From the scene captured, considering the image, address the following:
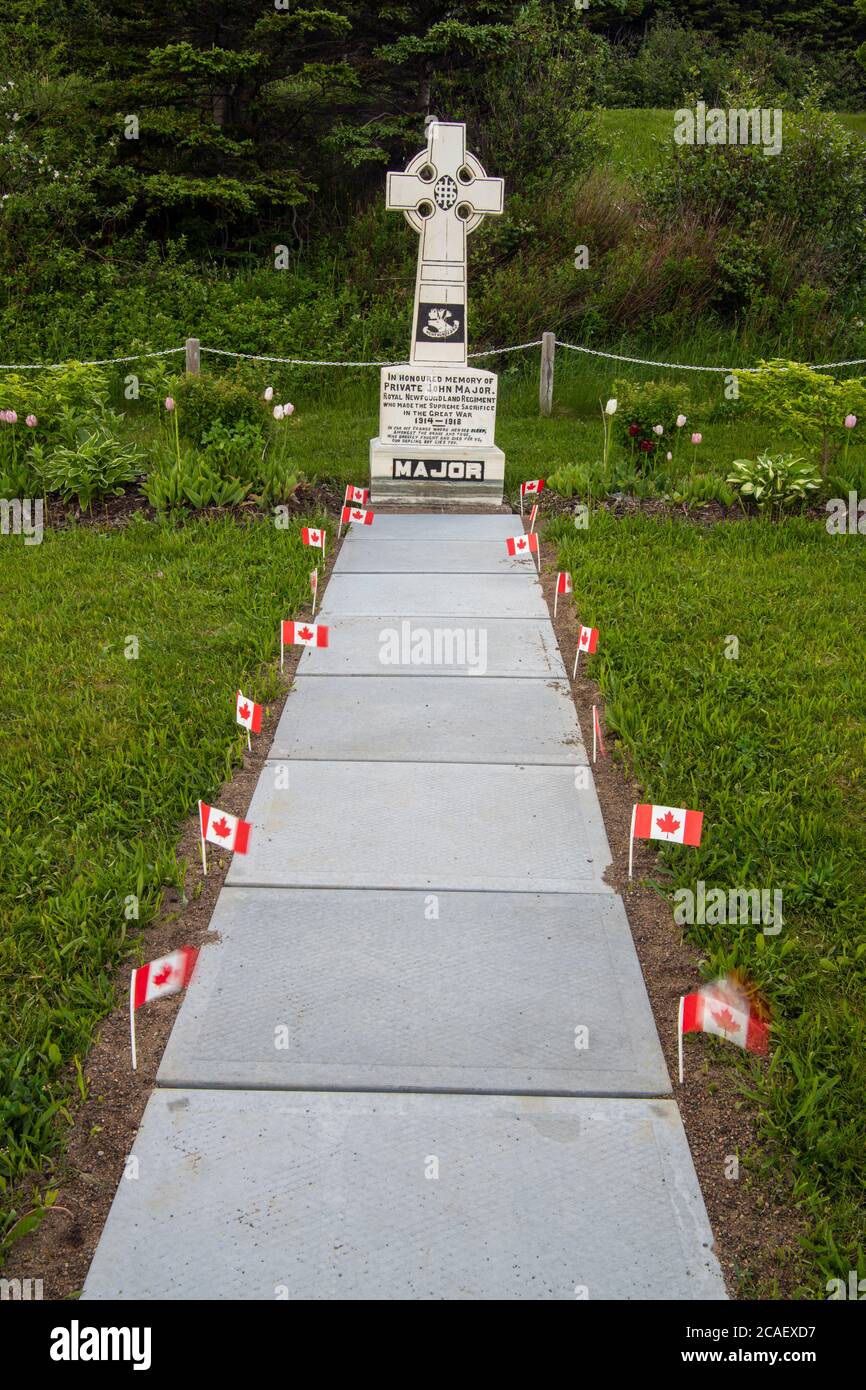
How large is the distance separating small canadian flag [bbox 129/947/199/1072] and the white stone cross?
746 cm

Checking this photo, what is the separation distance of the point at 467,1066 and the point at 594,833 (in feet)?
4.84

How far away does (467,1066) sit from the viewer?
10.7 ft

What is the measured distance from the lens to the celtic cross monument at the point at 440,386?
9789 millimetres

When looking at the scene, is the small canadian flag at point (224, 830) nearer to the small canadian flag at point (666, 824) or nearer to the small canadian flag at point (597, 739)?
the small canadian flag at point (666, 824)

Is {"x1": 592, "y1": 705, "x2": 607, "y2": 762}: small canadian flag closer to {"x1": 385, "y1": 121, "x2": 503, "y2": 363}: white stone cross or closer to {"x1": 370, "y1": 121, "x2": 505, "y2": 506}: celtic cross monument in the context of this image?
{"x1": 370, "y1": 121, "x2": 505, "y2": 506}: celtic cross monument

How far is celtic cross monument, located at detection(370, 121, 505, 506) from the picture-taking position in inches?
385

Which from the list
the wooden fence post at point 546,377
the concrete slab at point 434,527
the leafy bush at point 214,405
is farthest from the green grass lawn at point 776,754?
the wooden fence post at point 546,377

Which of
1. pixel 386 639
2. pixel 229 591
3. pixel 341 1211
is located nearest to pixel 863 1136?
pixel 341 1211

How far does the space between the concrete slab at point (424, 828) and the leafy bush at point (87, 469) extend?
4.61 metres

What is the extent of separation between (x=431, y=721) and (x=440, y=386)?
508cm

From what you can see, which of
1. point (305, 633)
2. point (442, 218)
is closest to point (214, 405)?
point (442, 218)

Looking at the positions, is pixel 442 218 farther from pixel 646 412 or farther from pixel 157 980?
pixel 157 980

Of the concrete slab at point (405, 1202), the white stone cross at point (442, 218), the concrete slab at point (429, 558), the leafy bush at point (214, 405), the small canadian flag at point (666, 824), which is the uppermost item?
the white stone cross at point (442, 218)

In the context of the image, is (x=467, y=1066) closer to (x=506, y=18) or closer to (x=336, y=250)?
(x=336, y=250)
